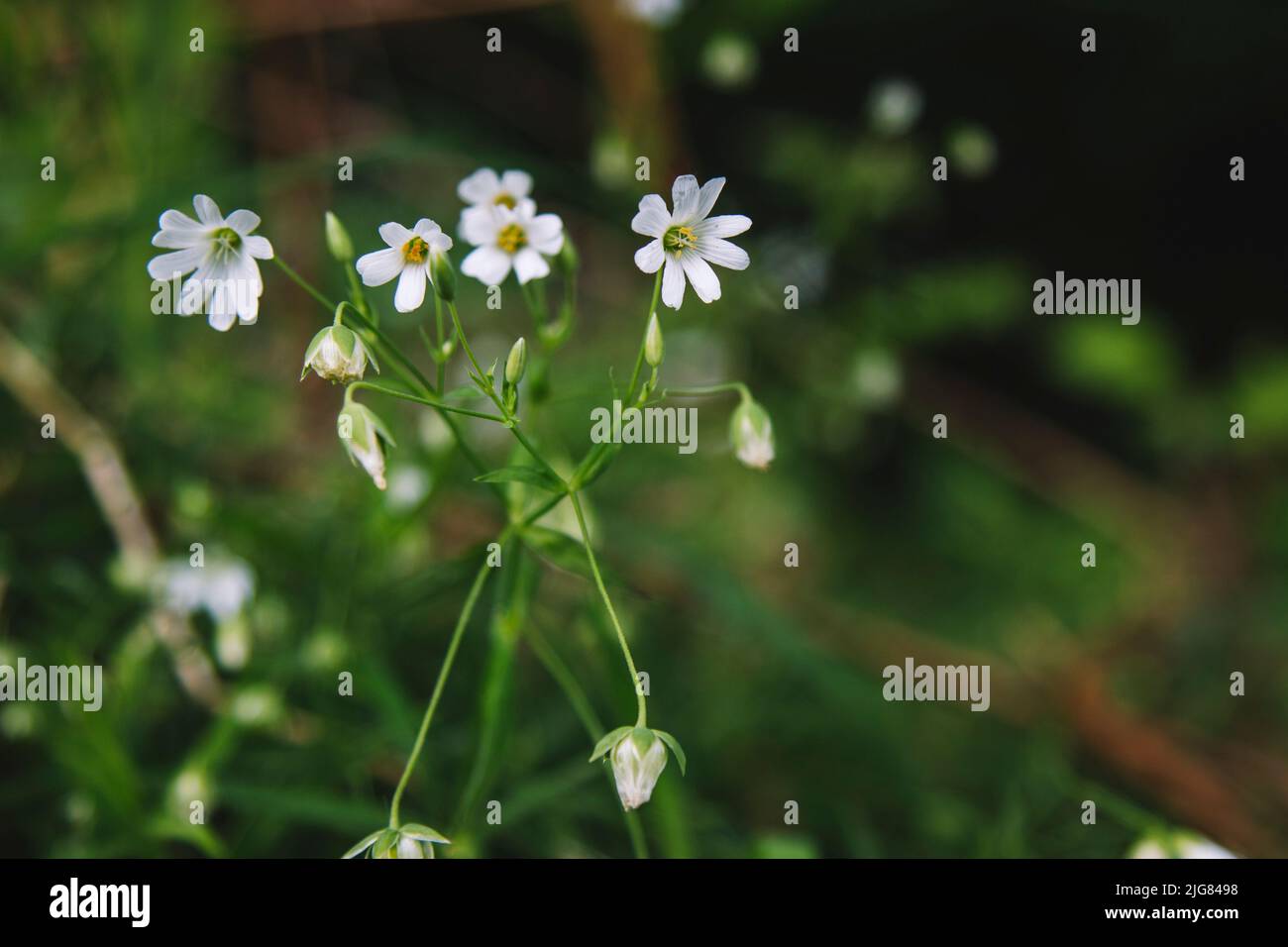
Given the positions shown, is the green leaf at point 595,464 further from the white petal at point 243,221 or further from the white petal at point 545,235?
the white petal at point 243,221

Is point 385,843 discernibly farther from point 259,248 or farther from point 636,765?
point 259,248

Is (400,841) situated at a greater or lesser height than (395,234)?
lesser

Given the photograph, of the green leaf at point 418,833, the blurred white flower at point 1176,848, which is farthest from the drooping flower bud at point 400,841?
the blurred white flower at point 1176,848

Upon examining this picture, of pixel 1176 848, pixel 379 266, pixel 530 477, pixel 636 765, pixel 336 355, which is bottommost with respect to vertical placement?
pixel 1176 848

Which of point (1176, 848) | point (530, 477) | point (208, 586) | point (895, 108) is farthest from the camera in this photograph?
point (895, 108)

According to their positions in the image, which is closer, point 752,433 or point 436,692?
point 436,692

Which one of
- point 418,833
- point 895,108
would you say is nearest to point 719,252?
point 418,833

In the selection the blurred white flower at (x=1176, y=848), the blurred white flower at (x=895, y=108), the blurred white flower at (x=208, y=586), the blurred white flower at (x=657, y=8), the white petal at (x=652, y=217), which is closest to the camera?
the white petal at (x=652, y=217)
